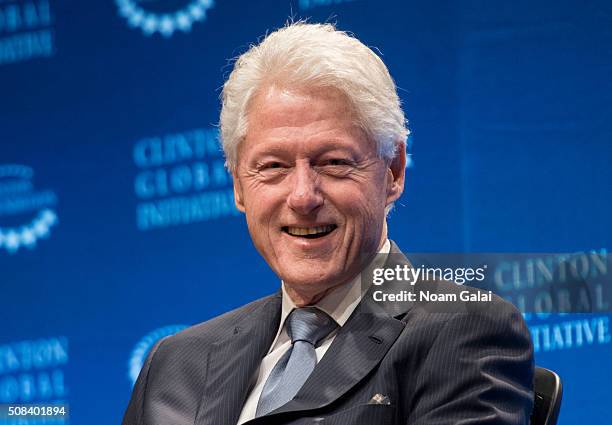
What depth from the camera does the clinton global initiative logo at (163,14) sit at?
3492 mm

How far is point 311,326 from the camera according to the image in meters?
1.95

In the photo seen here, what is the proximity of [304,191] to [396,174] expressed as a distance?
27cm

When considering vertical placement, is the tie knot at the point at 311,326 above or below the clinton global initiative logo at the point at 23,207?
below

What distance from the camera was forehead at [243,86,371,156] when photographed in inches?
72.9

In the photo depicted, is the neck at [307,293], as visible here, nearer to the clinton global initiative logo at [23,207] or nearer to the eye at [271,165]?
the eye at [271,165]

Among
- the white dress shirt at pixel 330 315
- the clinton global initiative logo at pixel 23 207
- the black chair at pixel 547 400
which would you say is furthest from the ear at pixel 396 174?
the clinton global initiative logo at pixel 23 207

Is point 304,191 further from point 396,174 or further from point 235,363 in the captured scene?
point 235,363

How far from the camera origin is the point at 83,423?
351 cm

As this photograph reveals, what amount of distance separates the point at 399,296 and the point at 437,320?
15 centimetres

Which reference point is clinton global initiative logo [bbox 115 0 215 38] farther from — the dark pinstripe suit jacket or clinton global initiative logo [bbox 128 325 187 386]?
the dark pinstripe suit jacket

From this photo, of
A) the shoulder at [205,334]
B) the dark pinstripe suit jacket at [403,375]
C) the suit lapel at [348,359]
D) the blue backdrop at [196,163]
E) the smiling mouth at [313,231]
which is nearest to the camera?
the dark pinstripe suit jacket at [403,375]

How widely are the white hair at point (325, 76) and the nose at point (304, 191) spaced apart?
15cm

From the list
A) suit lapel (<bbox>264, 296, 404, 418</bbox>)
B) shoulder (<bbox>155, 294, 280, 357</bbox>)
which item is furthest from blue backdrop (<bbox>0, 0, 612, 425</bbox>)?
suit lapel (<bbox>264, 296, 404, 418</bbox>)

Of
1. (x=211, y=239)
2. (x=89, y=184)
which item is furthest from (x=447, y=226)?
(x=89, y=184)
